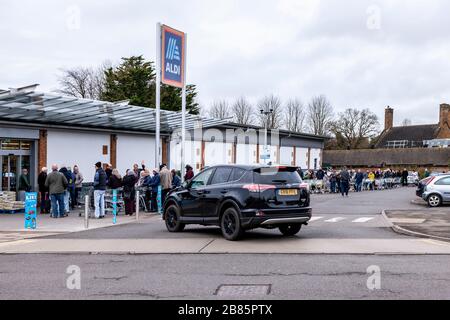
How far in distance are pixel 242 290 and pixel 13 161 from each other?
18601mm

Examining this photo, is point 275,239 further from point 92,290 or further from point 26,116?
point 26,116

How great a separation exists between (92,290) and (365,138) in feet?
290

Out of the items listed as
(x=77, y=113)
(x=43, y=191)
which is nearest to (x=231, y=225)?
(x=43, y=191)

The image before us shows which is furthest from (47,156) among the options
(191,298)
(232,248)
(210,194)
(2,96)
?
(191,298)

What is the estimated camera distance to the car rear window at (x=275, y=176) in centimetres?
1247

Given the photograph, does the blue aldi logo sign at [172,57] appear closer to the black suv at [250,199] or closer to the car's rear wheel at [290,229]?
the black suv at [250,199]

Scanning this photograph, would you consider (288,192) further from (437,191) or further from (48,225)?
(437,191)

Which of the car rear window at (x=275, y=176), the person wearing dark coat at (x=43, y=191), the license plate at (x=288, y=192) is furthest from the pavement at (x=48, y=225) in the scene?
the license plate at (x=288, y=192)

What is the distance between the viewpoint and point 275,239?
1313 cm

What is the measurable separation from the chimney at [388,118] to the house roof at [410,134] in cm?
186

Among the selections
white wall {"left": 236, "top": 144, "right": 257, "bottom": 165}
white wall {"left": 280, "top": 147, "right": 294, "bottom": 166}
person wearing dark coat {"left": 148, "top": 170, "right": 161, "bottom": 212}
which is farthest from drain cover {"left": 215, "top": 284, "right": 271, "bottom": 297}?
white wall {"left": 280, "top": 147, "right": 294, "bottom": 166}

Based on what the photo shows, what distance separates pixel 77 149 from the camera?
26578 millimetres

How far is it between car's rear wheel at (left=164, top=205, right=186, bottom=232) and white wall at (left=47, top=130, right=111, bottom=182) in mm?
11599

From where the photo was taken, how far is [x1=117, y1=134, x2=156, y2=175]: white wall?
2938cm
